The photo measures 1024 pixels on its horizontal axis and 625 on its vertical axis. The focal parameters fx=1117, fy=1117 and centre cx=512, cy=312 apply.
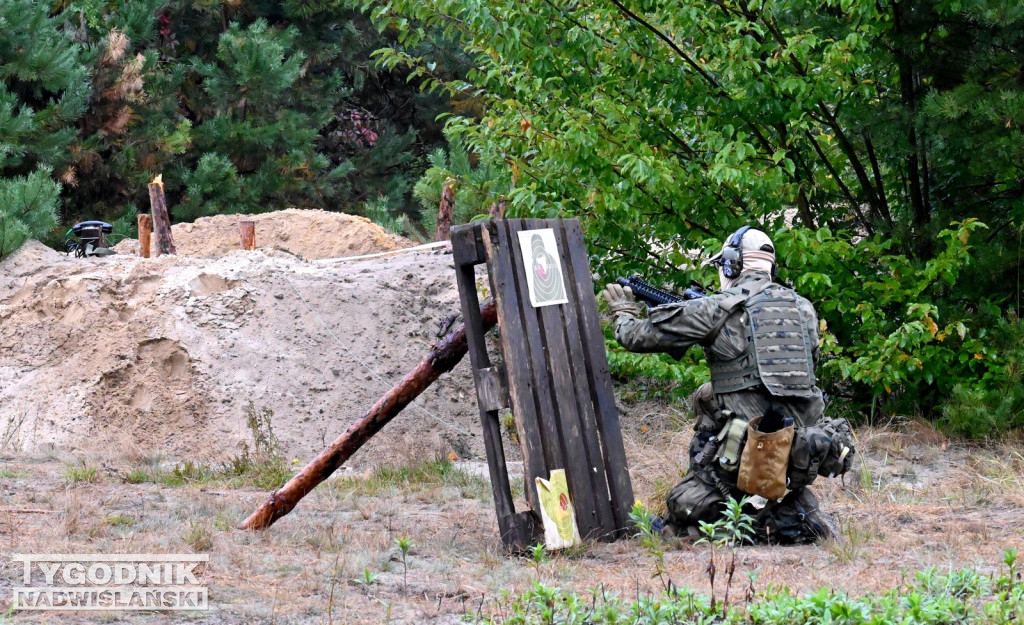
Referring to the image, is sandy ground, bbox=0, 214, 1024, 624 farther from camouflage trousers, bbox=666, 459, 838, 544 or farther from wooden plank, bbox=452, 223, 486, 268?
wooden plank, bbox=452, 223, 486, 268

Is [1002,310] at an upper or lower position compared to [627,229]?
lower

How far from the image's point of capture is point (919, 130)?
834 centimetres

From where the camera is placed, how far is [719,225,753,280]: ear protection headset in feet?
19.6

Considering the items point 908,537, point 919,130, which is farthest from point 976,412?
point 908,537

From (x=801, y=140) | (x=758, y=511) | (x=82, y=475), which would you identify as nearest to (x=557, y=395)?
(x=758, y=511)

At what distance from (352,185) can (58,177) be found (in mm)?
6830

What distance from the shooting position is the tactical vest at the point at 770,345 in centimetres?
577

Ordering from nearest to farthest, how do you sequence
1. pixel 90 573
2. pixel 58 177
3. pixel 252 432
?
pixel 90 573 → pixel 252 432 → pixel 58 177

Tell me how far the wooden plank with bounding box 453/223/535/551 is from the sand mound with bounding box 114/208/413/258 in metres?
7.98

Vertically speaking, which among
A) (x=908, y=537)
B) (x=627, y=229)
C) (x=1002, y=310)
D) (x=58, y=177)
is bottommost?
(x=908, y=537)

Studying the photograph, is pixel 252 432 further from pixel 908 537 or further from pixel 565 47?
pixel 908 537

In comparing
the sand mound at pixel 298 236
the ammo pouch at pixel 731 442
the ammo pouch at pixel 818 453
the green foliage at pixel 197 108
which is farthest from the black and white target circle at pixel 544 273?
the green foliage at pixel 197 108

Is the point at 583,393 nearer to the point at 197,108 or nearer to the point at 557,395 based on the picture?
the point at 557,395

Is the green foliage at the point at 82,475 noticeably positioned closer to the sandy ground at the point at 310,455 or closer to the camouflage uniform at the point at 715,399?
the sandy ground at the point at 310,455
